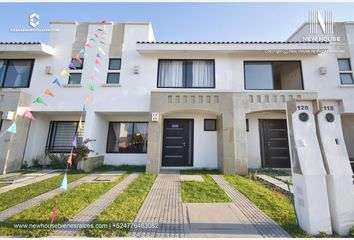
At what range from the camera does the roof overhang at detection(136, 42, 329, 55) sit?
7383mm

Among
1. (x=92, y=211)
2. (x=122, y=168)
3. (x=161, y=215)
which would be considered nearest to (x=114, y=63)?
(x=122, y=168)

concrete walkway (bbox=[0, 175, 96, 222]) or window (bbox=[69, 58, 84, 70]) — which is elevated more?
window (bbox=[69, 58, 84, 70])

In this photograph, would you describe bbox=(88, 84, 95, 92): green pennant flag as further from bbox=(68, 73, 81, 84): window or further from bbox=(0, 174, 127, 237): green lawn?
bbox=(0, 174, 127, 237): green lawn

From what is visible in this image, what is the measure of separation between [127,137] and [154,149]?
2437 mm

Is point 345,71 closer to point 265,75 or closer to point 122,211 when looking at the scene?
point 265,75

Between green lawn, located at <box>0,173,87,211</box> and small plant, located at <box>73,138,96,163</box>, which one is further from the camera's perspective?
small plant, located at <box>73,138,96,163</box>

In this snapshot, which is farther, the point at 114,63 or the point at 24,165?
the point at 114,63

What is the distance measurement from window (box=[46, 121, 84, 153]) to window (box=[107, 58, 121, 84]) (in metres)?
2.90

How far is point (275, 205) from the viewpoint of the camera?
3.40 m

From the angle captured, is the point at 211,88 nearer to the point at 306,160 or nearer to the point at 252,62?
the point at 252,62

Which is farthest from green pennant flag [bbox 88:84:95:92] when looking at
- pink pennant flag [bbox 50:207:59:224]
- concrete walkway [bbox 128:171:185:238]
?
pink pennant flag [bbox 50:207:59:224]

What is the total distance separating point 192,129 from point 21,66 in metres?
8.37

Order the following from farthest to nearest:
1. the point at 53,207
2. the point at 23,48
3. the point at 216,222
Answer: the point at 23,48 < the point at 53,207 < the point at 216,222

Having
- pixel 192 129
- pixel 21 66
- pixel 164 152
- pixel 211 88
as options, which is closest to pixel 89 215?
pixel 164 152
